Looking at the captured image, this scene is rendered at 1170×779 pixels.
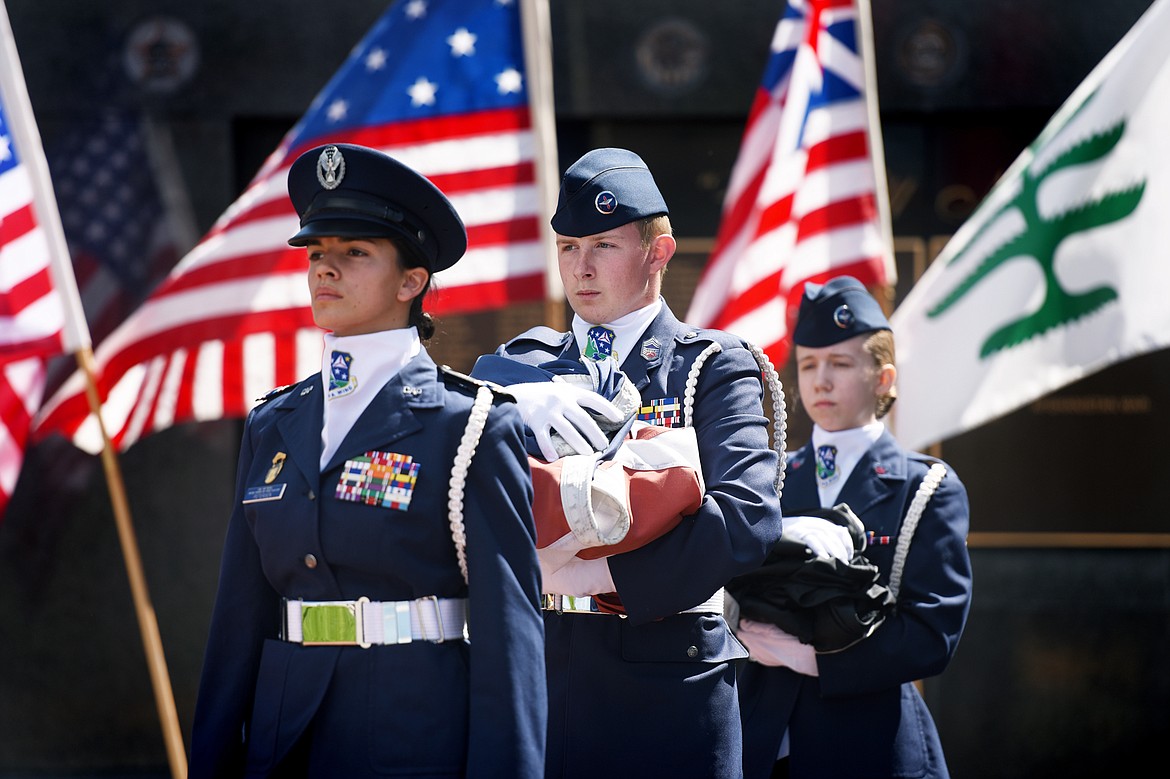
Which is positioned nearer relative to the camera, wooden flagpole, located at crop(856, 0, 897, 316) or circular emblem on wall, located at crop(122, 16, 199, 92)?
wooden flagpole, located at crop(856, 0, 897, 316)

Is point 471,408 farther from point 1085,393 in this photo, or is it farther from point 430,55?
point 1085,393

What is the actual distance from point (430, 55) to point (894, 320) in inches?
85.2

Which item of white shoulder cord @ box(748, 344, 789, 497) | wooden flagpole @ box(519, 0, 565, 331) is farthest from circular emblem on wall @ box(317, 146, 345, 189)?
wooden flagpole @ box(519, 0, 565, 331)

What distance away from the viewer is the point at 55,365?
300 inches

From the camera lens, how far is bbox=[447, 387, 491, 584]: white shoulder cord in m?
2.62

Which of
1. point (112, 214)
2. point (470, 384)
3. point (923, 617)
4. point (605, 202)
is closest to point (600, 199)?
point (605, 202)

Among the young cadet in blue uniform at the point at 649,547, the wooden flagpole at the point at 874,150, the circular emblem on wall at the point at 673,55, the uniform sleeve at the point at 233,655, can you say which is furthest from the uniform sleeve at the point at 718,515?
the circular emblem on wall at the point at 673,55

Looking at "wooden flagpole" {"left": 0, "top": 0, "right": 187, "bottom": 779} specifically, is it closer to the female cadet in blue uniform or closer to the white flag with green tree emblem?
the female cadet in blue uniform

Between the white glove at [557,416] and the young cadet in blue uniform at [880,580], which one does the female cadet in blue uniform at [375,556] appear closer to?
the white glove at [557,416]

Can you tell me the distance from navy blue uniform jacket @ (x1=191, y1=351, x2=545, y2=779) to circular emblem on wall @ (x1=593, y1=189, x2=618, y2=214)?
86 cm

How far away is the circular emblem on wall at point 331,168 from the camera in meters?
2.77

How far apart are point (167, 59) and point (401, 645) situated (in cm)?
572

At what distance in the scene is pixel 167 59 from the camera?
7.60m

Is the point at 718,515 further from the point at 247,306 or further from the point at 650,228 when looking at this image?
the point at 247,306
